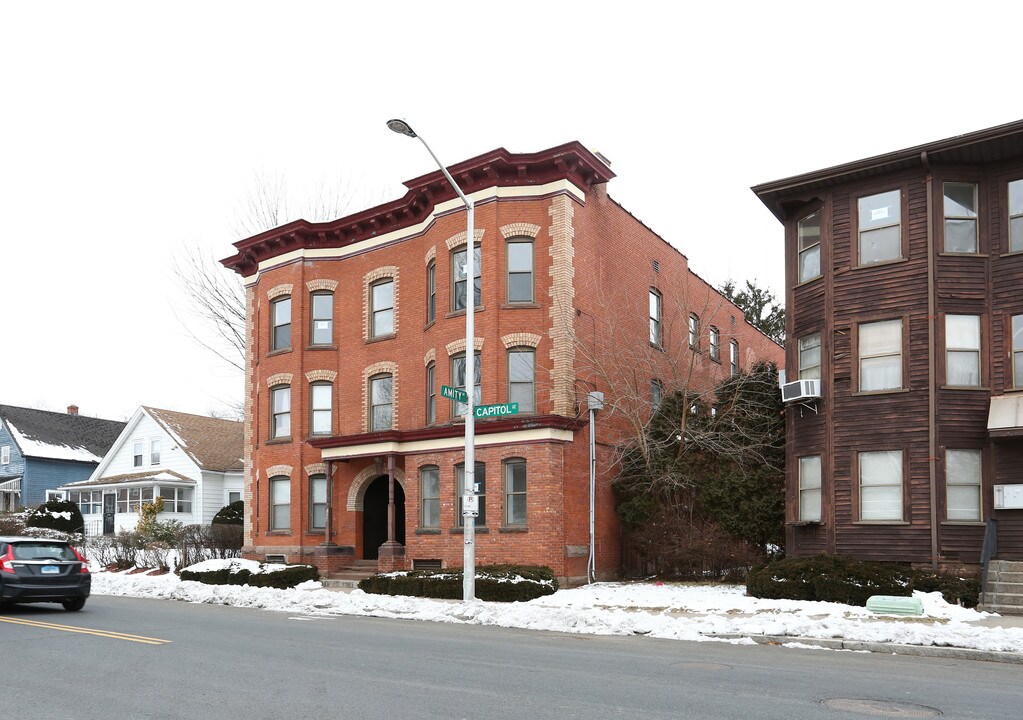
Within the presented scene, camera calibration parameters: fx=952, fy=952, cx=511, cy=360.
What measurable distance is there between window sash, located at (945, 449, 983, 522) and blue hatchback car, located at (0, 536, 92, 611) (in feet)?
59.9

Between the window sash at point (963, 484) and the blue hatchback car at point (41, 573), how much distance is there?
18.3 metres

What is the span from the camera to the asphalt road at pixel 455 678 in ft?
29.7

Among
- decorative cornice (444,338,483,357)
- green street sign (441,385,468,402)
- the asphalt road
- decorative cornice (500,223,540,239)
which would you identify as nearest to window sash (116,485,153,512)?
decorative cornice (444,338,483,357)

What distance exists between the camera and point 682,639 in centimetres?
1542

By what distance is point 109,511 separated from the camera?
48562 millimetres

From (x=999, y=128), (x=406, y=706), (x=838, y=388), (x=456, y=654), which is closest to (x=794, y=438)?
(x=838, y=388)

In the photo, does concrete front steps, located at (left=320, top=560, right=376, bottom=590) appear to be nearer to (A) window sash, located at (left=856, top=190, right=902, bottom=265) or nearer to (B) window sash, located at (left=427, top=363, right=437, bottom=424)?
(B) window sash, located at (left=427, top=363, right=437, bottom=424)

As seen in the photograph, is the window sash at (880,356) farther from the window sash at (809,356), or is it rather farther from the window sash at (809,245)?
the window sash at (809,245)

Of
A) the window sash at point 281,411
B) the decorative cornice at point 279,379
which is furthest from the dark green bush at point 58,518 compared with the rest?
the decorative cornice at point 279,379

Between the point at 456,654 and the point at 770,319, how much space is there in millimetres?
48828

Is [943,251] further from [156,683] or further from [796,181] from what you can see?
[156,683]

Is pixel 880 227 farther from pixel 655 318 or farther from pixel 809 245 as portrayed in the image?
pixel 655 318

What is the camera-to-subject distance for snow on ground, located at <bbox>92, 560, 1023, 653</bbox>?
1454 centimetres

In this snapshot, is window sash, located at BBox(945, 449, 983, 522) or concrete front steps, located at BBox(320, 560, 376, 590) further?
concrete front steps, located at BBox(320, 560, 376, 590)
